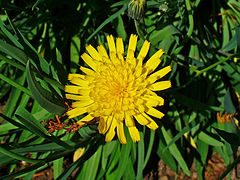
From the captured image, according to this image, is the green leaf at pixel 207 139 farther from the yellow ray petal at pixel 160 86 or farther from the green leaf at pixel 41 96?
the green leaf at pixel 41 96

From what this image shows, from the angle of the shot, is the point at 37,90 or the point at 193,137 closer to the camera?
the point at 37,90

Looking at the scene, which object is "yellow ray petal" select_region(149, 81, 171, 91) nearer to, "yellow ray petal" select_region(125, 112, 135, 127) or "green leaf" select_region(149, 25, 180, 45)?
"yellow ray petal" select_region(125, 112, 135, 127)

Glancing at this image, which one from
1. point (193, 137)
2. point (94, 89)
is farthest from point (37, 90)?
point (193, 137)

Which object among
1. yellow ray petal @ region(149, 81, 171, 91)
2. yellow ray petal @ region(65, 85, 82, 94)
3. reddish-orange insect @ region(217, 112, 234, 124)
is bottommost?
yellow ray petal @ region(65, 85, 82, 94)

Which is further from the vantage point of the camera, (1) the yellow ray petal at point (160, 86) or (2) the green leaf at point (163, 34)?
(2) the green leaf at point (163, 34)

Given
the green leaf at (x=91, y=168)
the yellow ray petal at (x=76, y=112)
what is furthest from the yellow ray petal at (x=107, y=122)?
the green leaf at (x=91, y=168)

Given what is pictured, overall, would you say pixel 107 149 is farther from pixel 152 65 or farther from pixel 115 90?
pixel 152 65

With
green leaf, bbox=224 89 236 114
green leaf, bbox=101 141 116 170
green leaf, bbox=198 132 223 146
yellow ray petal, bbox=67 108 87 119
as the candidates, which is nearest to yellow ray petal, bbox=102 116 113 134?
yellow ray petal, bbox=67 108 87 119

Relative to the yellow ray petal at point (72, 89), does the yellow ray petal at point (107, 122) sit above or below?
below

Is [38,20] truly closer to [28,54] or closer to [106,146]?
[28,54]

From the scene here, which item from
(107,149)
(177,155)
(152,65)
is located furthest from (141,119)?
(177,155)

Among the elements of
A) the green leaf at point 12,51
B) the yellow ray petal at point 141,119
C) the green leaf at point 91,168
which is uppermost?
the green leaf at point 12,51
